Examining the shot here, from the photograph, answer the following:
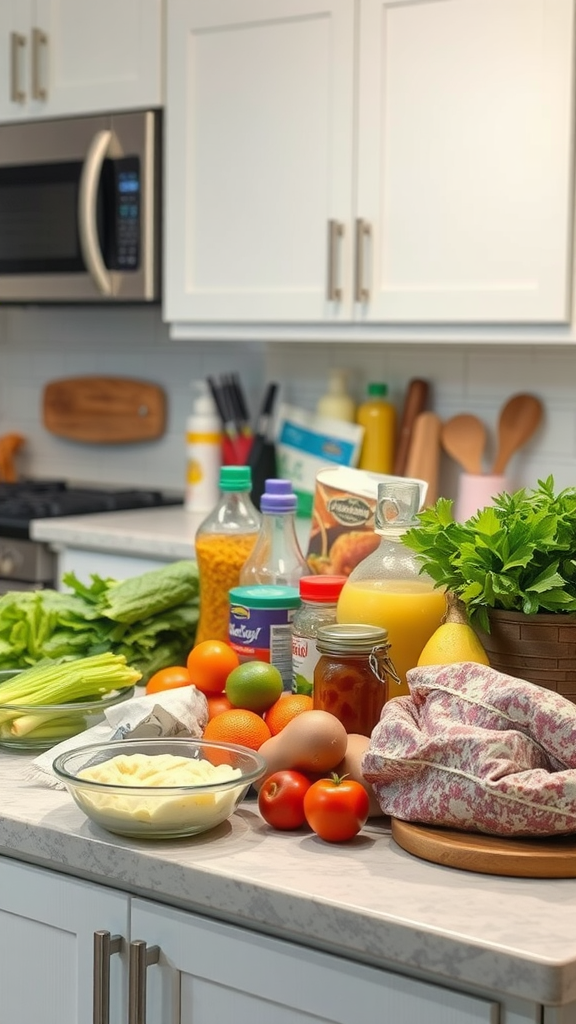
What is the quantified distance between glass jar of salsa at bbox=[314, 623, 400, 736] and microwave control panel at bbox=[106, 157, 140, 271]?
235cm

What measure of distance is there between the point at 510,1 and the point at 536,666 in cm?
201

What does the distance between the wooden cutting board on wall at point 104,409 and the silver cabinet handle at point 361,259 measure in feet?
3.36

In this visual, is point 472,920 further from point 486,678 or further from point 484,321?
point 484,321

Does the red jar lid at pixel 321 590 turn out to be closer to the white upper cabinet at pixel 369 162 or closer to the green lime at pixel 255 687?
the green lime at pixel 255 687

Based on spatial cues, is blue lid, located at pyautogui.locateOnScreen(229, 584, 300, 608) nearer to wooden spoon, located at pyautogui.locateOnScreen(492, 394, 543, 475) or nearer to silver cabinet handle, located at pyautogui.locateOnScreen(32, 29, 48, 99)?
wooden spoon, located at pyautogui.locateOnScreen(492, 394, 543, 475)

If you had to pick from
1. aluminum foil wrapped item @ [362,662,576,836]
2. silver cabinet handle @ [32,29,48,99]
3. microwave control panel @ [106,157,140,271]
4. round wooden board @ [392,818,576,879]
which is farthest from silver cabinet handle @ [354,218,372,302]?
round wooden board @ [392,818,576,879]

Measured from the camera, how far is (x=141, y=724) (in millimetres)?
1430

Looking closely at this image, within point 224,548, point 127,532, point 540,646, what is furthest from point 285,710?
point 127,532

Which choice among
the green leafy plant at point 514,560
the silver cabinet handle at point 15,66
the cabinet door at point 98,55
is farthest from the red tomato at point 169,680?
the silver cabinet handle at point 15,66

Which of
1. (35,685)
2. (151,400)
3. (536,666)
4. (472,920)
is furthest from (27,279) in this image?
(472,920)

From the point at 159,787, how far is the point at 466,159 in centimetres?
213

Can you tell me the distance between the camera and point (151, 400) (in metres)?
4.00

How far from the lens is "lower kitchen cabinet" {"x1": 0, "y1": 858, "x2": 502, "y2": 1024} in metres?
1.09

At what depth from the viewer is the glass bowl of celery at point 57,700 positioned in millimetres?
1518
